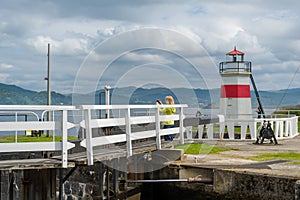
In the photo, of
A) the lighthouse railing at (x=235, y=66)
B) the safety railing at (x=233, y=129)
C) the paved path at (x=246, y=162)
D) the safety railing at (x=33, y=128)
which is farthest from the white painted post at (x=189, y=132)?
the safety railing at (x=33, y=128)

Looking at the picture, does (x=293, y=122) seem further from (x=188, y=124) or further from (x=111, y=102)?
(x=111, y=102)

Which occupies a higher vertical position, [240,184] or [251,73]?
[251,73]

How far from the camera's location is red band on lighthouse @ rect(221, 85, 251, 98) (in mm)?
24891

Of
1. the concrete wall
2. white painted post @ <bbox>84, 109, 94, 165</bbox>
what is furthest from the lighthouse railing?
white painted post @ <bbox>84, 109, 94, 165</bbox>

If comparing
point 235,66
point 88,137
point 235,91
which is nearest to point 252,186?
point 88,137

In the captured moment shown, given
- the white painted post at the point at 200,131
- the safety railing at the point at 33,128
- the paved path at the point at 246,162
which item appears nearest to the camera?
the safety railing at the point at 33,128

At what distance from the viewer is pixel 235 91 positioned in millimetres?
24875

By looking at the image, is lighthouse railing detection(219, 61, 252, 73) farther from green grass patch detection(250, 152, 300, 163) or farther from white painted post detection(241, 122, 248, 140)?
green grass patch detection(250, 152, 300, 163)

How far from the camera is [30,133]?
23.2 m

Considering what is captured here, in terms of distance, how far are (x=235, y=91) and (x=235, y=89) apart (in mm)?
116

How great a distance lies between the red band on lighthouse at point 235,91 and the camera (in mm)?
24891

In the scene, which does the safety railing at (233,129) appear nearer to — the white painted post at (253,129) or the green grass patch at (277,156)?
the white painted post at (253,129)

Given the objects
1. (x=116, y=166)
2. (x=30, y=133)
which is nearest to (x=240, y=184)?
(x=116, y=166)

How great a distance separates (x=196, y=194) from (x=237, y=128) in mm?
11726
